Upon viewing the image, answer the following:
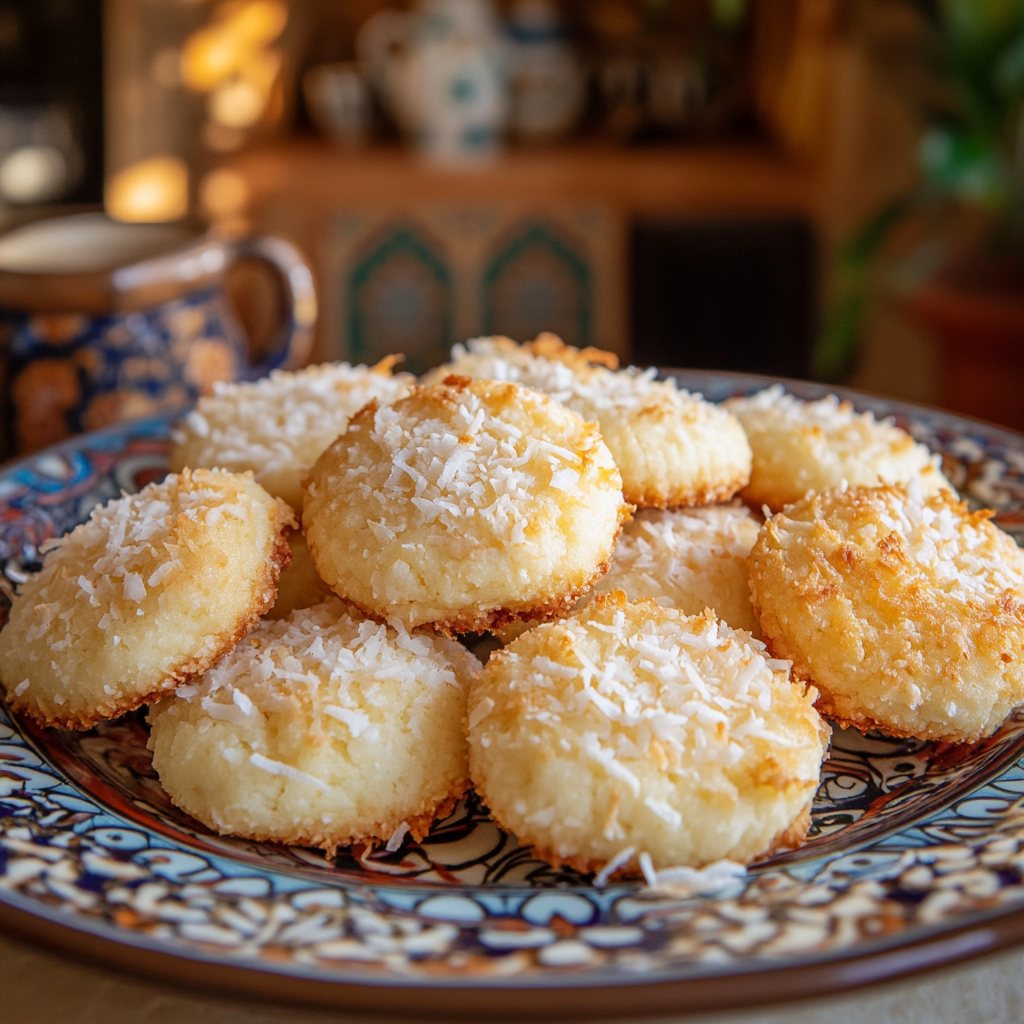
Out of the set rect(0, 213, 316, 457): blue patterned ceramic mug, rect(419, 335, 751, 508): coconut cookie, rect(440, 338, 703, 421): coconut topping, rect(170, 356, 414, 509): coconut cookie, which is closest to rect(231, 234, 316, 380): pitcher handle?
rect(0, 213, 316, 457): blue patterned ceramic mug

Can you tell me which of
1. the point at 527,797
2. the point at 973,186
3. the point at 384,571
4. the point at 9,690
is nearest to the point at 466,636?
the point at 384,571

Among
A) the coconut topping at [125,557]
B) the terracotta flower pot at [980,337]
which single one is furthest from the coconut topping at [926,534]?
the terracotta flower pot at [980,337]

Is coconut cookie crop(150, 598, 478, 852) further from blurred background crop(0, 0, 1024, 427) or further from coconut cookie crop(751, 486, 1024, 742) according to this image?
blurred background crop(0, 0, 1024, 427)

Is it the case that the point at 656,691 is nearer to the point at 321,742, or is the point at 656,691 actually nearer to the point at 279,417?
the point at 321,742

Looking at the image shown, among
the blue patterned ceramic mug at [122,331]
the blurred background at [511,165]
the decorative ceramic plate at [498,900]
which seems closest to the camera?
the decorative ceramic plate at [498,900]

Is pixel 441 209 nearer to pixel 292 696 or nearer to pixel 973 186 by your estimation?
pixel 973 186

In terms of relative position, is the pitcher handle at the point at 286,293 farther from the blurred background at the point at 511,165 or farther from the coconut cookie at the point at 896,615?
the blurred background at the point at 511,165
